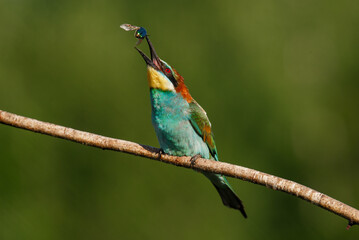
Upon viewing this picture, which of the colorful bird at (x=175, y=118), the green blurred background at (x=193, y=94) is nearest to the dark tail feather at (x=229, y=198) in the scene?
the colorful bird at (x=175, y=118)

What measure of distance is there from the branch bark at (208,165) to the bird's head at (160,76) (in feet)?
2.01

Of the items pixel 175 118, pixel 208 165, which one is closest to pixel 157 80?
pixel 175 118

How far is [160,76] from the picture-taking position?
4.15 metres

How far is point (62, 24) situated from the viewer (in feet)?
30.9

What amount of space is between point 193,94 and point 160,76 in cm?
359

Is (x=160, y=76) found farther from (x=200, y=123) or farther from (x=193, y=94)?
(x=193, y=94)

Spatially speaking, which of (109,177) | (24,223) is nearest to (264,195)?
(109,177)

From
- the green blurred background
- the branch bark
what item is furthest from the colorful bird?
the green blurred background

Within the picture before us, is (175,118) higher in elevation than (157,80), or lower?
lower

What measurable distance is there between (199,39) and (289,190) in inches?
249

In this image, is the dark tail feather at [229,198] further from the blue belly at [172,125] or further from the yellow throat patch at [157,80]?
the yellow throat patch at [157,80]

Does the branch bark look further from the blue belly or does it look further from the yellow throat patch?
the yellow throat patch

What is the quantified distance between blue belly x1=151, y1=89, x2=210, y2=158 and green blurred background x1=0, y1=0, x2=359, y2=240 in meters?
3.28

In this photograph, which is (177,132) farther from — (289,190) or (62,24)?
(62,24)
